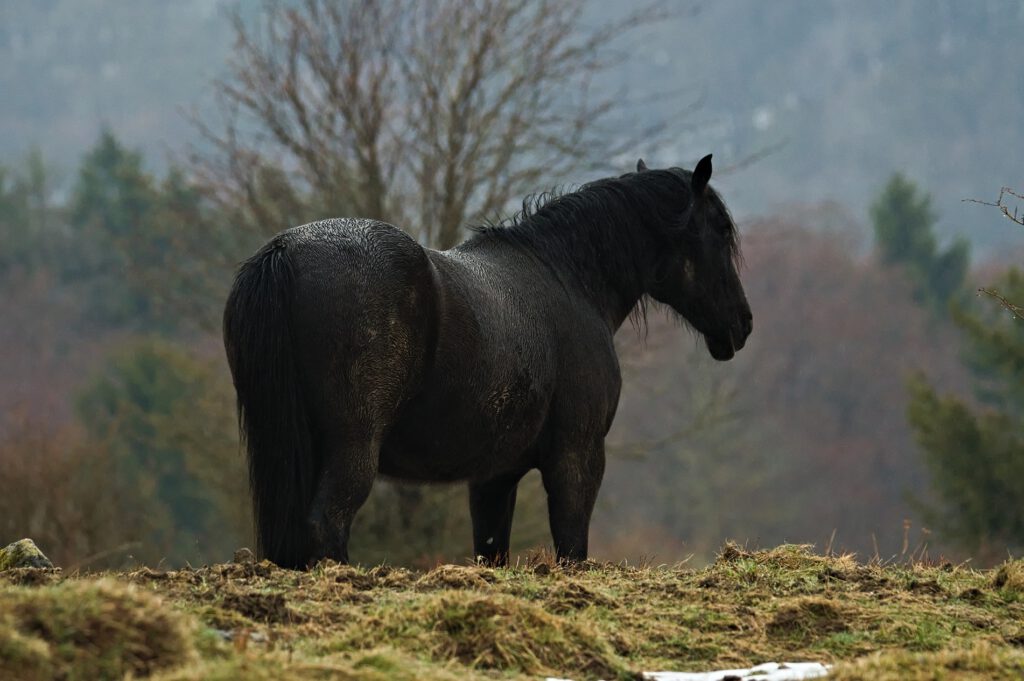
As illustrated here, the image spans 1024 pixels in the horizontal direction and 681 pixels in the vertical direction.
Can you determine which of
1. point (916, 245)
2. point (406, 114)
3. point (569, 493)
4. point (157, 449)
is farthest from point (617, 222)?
point (916, 245)

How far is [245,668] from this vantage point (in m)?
3.97

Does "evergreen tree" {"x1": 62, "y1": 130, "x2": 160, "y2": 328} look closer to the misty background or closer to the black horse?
the misty background

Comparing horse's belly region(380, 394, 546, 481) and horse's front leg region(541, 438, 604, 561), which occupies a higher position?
horse's belly region(380, 394, 546, 481)

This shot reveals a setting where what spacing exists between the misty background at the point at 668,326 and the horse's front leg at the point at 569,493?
1.41m

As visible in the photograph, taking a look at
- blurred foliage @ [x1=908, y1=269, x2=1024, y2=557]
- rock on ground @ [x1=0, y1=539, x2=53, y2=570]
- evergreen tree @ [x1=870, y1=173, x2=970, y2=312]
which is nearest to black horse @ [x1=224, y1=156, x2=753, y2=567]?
rock on ground @ [x1=0, y1=539, x2=53, y2=570]

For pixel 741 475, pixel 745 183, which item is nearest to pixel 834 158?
pixel 745 183

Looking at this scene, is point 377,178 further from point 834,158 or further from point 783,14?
point 783,14

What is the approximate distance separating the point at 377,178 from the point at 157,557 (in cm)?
1050

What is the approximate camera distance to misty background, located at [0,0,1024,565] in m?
19.7

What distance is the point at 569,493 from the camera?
780 centimetres

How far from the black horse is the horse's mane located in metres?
0.01

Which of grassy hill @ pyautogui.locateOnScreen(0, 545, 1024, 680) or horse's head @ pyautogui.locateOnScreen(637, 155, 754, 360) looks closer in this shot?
grassy hill @ pyautogui.locateOnScreen(0, 545, 1024, 680)

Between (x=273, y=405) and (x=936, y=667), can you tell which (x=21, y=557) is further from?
(x=936, y=667)

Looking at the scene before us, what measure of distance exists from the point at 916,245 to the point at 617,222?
4857cm
